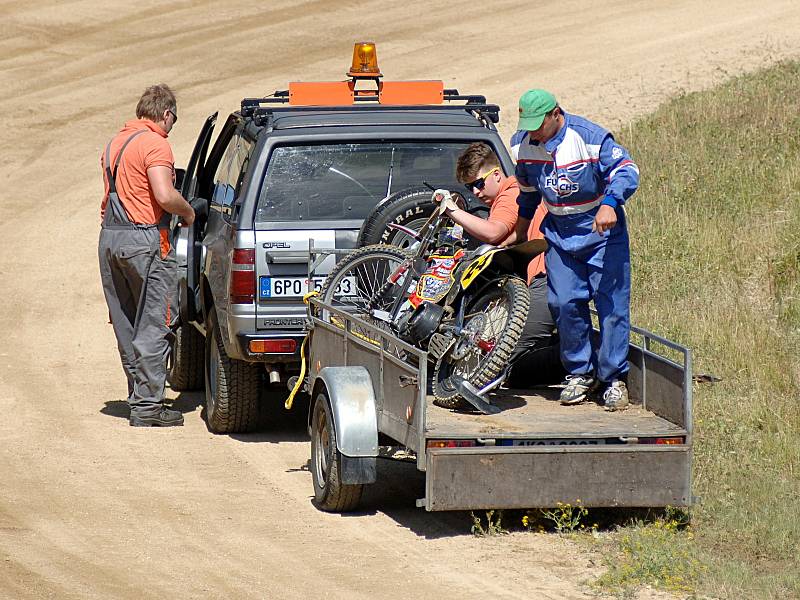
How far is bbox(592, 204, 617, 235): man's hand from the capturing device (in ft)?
23.5

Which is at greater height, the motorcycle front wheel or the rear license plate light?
the motorcycle front wheel

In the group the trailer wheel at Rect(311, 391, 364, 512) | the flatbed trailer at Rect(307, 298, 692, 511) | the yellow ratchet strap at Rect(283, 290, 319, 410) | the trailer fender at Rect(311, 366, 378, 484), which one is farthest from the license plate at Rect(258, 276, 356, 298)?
the trailer fender at Rect(311, 366, 378, 484)

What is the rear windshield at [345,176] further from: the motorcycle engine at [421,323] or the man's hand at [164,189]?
the motorcycle engine at [421,323]

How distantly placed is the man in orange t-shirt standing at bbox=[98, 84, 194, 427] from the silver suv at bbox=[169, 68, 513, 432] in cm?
32

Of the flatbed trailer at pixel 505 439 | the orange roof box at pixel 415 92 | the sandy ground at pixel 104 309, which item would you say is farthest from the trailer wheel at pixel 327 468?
the orange roof box at pixel 415 92

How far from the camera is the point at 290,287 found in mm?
8820

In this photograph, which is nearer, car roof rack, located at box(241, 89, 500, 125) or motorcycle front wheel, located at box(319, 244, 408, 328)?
motorcycle front wheel, located at box(319, 244, 408, 328)

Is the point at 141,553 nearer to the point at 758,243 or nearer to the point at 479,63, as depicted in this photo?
the point at 758,243

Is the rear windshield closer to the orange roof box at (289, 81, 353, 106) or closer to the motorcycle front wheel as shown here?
the motorcycle front wheel

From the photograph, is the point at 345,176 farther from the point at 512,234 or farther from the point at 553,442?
the point at 553,442

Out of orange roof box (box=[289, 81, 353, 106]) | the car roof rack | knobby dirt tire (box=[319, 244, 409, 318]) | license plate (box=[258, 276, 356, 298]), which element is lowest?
license plate (box=[258, 276, 356, 298])

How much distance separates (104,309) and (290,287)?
18.0ft

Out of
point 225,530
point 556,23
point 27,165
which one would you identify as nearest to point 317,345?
point 225,530

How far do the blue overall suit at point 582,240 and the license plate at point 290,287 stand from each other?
1519mm
